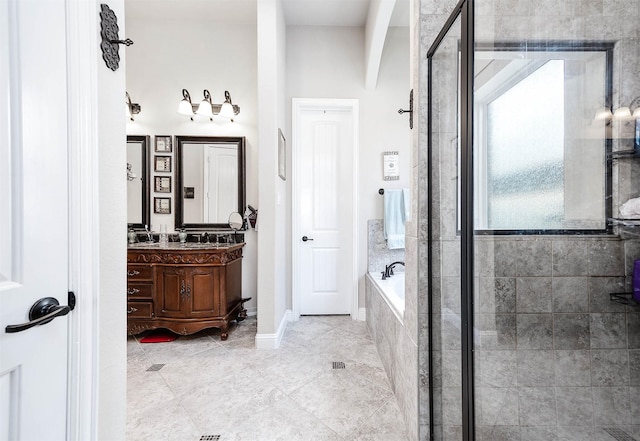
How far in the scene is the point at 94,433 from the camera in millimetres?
898

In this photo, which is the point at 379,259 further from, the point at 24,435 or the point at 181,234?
the point at 24,435

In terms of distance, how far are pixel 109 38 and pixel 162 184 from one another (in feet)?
7.86

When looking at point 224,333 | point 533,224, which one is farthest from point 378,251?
point 533,224

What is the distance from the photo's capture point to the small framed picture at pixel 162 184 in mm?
3148

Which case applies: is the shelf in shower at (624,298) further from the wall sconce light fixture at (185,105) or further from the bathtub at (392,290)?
the wall sconce light fixture at (185,105)

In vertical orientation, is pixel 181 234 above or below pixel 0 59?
below

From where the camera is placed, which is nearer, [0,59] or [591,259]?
[0,59]

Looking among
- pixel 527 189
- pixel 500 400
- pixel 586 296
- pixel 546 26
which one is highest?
pixel 546 26

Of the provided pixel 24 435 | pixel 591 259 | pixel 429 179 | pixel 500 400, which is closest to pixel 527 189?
pixel 429 179

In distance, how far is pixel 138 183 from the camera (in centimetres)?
313

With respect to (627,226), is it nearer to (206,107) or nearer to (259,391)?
(259,391)

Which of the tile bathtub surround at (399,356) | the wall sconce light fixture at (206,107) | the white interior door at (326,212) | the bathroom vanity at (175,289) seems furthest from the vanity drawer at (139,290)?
the tile bathtub surround at (399,356)

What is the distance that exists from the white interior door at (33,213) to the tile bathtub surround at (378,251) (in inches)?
105

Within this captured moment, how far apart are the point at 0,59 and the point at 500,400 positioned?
6.16ft
